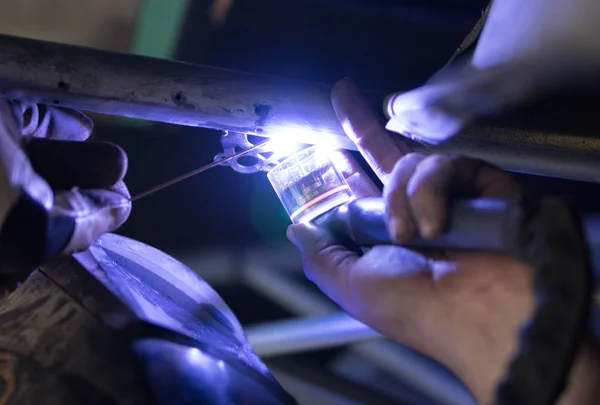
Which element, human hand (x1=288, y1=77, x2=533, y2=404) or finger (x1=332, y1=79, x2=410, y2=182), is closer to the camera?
human hand (x1=288, y1=77, x2=533, y2=404)

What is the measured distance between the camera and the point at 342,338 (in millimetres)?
1316

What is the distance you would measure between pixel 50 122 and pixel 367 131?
441 mm

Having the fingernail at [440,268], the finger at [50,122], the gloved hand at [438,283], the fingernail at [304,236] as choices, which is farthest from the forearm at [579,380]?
the finger at [50,122]

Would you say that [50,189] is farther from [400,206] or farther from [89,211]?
[400,206]

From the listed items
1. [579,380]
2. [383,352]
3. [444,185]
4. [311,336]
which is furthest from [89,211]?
[383,352]

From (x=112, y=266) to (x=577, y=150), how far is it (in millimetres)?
763

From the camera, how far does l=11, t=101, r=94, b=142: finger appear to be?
0.69 m

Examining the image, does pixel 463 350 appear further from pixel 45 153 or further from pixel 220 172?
pixel 220 172

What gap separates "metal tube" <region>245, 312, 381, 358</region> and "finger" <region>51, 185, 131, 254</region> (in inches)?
32.5

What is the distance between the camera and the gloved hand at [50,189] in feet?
1.44

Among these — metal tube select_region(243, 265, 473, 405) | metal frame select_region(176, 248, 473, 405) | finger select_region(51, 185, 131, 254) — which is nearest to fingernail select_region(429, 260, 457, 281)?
finger select_region(51, 185, 131, 254)

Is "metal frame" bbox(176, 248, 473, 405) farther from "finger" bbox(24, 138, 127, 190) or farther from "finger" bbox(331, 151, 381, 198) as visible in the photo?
"finger" bbox(24, 138, 127, 190)

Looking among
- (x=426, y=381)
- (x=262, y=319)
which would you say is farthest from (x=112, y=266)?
(x=426, y=381)

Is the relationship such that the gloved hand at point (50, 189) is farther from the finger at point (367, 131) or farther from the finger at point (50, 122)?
the finger at point (367, 131)
